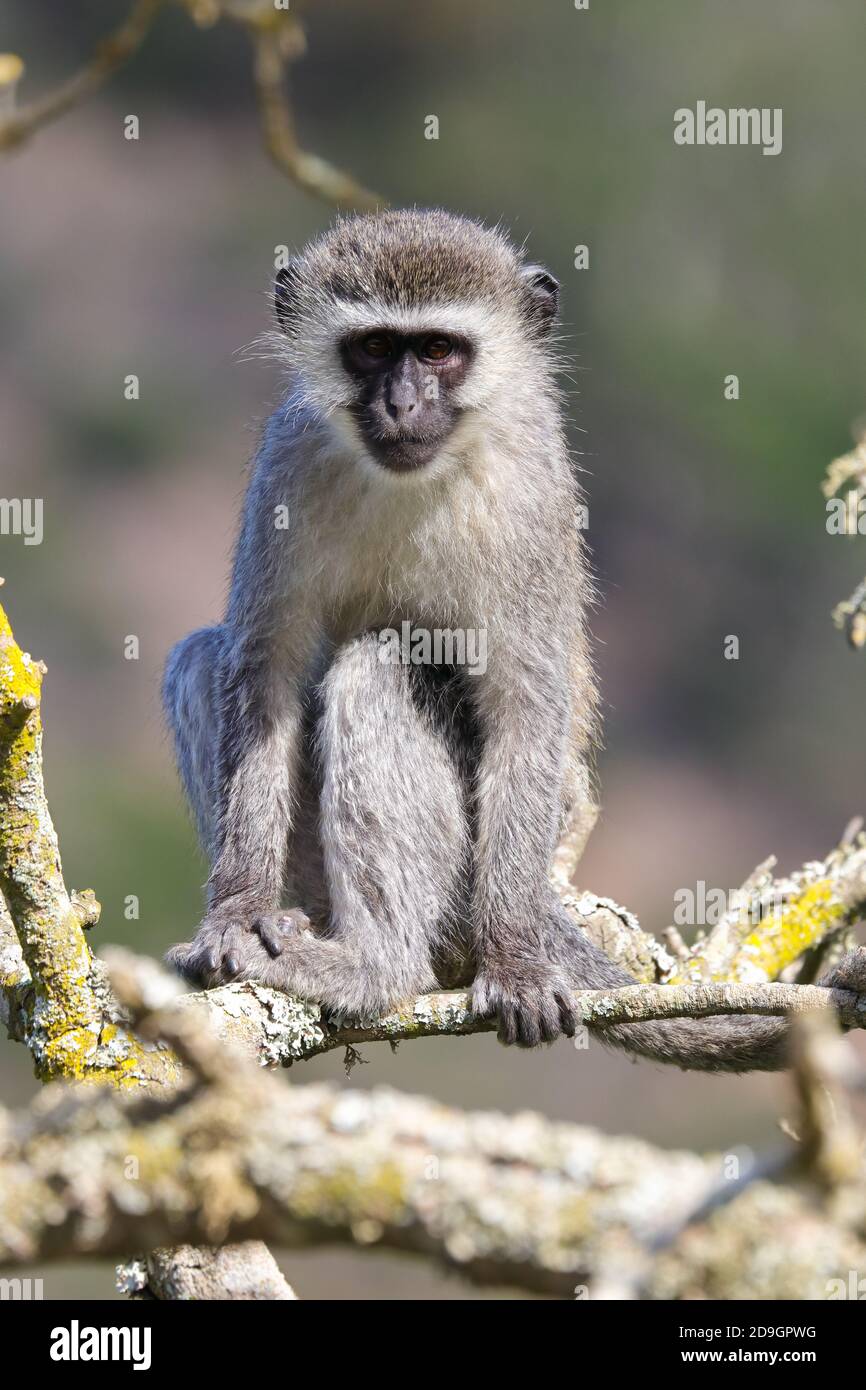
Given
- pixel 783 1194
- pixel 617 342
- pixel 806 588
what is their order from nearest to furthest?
pixel 783 1194 → pixel 806 588 → pixel 617 342

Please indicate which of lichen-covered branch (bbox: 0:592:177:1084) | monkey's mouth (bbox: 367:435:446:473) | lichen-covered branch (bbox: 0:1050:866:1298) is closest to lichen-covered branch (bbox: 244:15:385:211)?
lichen-covered branch (bbox: 0:1050:866:1298)

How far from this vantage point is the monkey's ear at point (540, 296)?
576cm

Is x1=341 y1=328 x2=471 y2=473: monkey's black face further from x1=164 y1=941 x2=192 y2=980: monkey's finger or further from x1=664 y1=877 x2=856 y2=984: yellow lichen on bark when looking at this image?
x1=664 y1=877 x2=856 y2=984: yellow lichen on bark

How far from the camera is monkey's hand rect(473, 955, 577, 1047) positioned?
4777mm

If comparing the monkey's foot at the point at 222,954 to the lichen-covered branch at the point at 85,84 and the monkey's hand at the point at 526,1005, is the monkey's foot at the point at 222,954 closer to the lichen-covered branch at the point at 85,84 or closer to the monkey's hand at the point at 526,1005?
the monkey's hand at the point at 526,1005

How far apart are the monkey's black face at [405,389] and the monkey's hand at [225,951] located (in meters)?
1.53

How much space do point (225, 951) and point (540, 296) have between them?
8.65 feet

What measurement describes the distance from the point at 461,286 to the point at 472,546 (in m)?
0.90

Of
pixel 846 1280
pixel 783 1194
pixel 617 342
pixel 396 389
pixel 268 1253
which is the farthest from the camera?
pixel 617 342

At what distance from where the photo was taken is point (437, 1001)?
4.61 meters

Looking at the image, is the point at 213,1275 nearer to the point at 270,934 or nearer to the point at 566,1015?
the point at 270,934

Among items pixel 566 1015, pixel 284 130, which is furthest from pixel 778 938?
pixel 284 130

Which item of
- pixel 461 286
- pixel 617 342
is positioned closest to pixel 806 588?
pixel 617 342

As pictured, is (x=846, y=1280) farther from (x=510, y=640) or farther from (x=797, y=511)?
(x=797, y=511)
